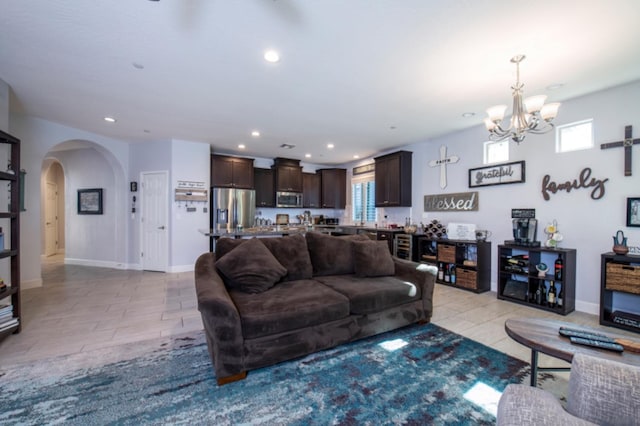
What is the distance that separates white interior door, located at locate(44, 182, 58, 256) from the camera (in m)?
7.35

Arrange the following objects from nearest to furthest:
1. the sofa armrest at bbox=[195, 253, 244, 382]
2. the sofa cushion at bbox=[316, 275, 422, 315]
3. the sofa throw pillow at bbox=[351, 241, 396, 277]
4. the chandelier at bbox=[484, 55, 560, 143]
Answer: the sofa armrest at bbox=[195, 253, 244, 382] → the chandelier at bbox=[484, 55, 560, 143] → the sofa cushion at bbox=[316, 275, 422, 315] → the sofa throw pillow at bbox=[351, 241, 396, 277]

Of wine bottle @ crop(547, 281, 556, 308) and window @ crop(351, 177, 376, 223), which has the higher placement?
window @ crop(351, 177, 376, 223)

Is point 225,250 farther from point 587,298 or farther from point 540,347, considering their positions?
point 587,298

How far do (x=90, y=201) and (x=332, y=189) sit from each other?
6.05 meters

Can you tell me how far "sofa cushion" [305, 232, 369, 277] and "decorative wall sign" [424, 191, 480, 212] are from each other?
263 cm

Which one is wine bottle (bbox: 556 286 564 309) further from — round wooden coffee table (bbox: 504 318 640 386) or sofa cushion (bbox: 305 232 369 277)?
sofa cushion (bbox: 305 232 369 277)

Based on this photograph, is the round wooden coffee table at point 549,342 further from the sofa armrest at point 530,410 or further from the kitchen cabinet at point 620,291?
the kitchen cabinet at point 620,291

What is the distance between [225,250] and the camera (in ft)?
9.47

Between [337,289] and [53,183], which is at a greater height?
[53,183]

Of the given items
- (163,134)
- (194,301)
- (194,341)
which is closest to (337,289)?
(194,341)

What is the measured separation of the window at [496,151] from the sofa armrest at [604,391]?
3.92m

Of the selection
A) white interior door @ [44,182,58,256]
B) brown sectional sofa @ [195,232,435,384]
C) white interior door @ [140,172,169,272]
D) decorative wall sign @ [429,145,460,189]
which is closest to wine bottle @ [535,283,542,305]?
brown sectional sofa @ [195,232,435,384]

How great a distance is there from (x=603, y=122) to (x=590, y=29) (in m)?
1.78

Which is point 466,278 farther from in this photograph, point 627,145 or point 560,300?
point 627,145
